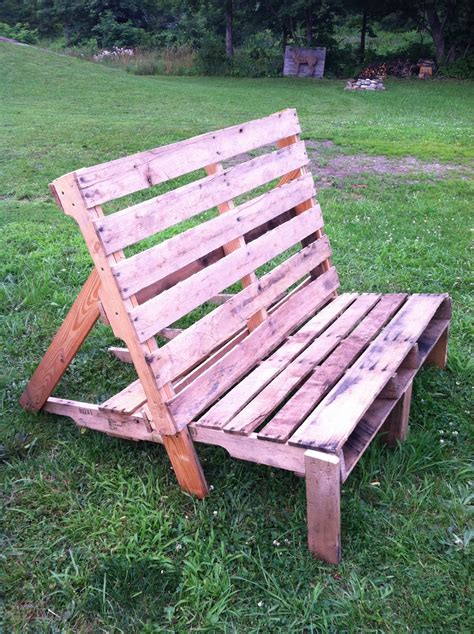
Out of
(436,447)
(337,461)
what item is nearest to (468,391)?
(436,447)

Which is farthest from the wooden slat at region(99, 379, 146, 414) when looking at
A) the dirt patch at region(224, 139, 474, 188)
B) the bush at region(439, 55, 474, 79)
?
the bush at region(439, 55, 474, 79)

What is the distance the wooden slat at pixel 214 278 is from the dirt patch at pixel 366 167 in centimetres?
384

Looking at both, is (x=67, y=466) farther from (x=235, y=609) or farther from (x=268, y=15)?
(x=268, y=15)

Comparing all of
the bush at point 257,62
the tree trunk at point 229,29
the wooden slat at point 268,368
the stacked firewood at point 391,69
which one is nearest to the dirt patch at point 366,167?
the wooden slat at point 268,368

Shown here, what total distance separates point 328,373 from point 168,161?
1.13m

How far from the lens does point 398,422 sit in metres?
2.64

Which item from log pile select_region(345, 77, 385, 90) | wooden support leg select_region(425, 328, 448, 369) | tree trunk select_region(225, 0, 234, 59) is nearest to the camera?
wooden support leg select_region(425, 328, 448, 369)

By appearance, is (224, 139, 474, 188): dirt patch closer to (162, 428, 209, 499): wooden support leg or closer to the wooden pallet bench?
the wooden pallet bench

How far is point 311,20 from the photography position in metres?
25.5

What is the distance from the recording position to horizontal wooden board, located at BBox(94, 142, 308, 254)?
7.07 feet

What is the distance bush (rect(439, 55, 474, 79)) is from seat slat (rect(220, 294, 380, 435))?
73.3 feet

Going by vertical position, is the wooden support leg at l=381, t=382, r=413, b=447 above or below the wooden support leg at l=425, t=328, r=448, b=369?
above

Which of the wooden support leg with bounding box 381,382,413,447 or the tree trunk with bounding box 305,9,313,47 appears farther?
the tree trunk with bounding box 305,9,313,47

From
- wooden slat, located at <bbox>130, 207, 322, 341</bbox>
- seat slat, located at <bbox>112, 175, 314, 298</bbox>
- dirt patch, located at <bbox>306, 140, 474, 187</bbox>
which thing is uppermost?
seat slat, located at <bbox>112, 175, 314, 298</bbox>
